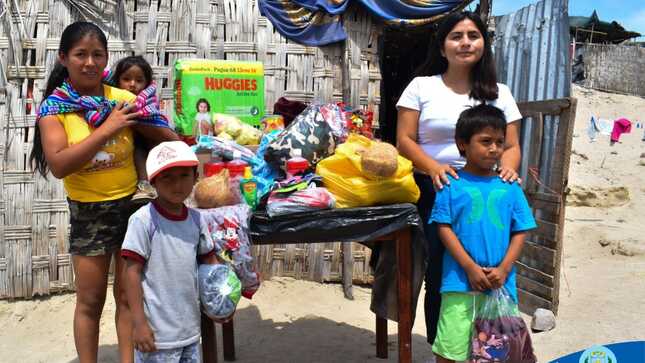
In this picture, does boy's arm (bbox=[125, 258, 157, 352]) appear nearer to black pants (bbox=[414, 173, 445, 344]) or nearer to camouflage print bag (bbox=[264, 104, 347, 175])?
camouflage print bag (bbox=[264, 104, 347, 175])

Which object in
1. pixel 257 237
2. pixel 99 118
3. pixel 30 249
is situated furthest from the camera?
pixel 30 249

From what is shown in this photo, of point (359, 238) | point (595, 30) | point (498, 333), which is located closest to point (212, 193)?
point (359, 238)

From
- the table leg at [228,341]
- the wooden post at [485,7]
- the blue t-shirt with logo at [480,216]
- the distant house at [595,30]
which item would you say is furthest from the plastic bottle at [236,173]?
the distant house at [595,30]

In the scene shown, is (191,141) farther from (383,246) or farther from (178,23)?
(178,23)

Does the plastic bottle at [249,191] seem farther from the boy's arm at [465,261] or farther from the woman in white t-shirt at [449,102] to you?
the boy's arm at [465,261]

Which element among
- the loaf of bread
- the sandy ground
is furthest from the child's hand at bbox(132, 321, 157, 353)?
the sandy ground

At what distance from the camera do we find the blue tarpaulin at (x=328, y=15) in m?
4.48

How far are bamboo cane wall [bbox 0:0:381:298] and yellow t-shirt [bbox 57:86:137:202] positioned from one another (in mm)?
2263

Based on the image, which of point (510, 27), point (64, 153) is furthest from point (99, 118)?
point (510, 27)

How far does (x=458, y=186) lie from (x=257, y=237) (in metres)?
0.93

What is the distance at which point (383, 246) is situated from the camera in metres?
3.00

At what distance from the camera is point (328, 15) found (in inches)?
178

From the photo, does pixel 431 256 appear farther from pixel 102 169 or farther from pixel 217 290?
pixel 102 169

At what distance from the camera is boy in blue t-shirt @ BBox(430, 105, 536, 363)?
2.14 metres
